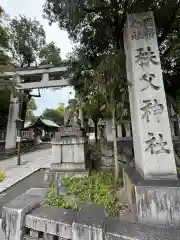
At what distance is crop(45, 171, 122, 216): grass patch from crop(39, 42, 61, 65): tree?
15.3m

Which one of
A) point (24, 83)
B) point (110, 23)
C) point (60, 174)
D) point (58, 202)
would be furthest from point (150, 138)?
point (24, 83)

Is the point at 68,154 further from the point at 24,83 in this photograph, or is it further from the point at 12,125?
the point at 24,83

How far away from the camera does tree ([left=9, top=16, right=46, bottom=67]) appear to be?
15227mm

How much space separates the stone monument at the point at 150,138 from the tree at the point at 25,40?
15.9 m

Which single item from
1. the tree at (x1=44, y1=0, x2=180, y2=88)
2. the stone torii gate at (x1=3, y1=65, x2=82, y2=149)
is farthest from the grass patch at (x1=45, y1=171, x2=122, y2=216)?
the stone torii gate at (x1=3, y1=65, x2=82, y2=149)

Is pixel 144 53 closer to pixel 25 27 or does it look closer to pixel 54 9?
pixel 54 9

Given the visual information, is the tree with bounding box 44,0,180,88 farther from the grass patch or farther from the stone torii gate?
the stone torii gate

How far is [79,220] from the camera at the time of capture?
1.80 m

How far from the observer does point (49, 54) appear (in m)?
16.8

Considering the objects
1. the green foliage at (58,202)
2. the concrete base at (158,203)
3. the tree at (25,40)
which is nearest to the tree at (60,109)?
the tree at (25,40)

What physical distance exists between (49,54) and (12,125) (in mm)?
8926

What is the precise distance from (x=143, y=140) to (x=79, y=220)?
1695 mm

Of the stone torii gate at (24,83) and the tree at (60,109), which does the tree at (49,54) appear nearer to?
the stone torii gate at (24,83)

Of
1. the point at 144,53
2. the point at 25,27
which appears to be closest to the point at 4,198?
the point at 144,53
